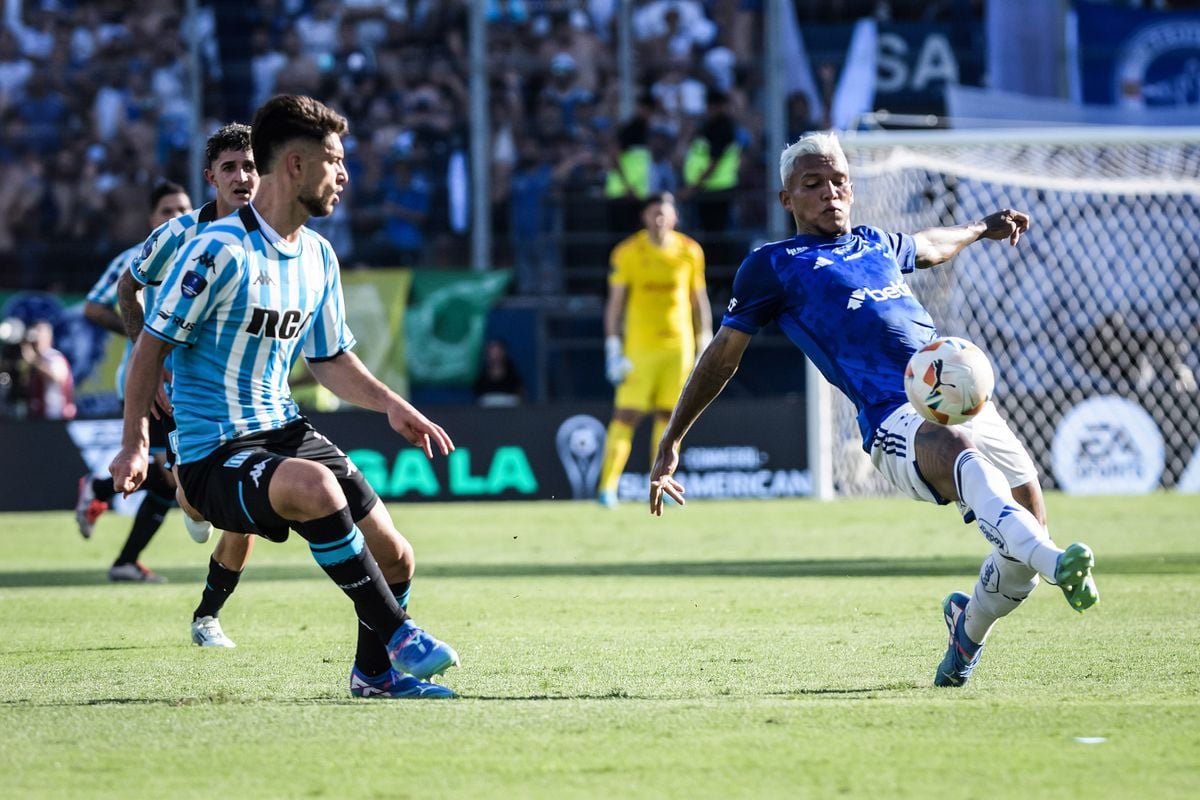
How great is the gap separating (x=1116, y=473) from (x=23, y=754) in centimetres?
1421

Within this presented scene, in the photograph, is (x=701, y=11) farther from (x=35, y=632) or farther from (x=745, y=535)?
(x=35, y=632)

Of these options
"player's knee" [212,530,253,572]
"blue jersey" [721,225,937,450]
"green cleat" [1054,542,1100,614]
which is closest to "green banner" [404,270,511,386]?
"player's knee" [212,530,253,572]

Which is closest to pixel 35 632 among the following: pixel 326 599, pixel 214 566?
pixel 214 566

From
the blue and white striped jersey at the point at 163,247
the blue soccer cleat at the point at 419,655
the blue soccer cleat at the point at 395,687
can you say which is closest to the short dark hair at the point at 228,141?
the blue and white striped jersey at the point at 163,247

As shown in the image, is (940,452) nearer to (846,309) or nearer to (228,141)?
(846,309)

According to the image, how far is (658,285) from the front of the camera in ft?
53.4

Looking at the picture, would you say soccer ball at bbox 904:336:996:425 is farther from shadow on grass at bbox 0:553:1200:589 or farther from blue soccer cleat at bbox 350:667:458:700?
shadow on grass at bbox 0:553:1200:589

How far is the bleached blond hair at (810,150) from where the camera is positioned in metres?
6.52

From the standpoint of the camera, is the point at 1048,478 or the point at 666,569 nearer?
the point at 666,569

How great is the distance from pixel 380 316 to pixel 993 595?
511 inches

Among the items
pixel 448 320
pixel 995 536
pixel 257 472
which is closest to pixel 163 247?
pixel 257 472

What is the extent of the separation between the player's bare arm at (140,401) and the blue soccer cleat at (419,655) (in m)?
0.97

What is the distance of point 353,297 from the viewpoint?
18438 millimetres

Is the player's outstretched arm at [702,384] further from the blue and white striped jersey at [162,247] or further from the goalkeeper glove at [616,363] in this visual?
the goalkeeper glove at [616,363]
